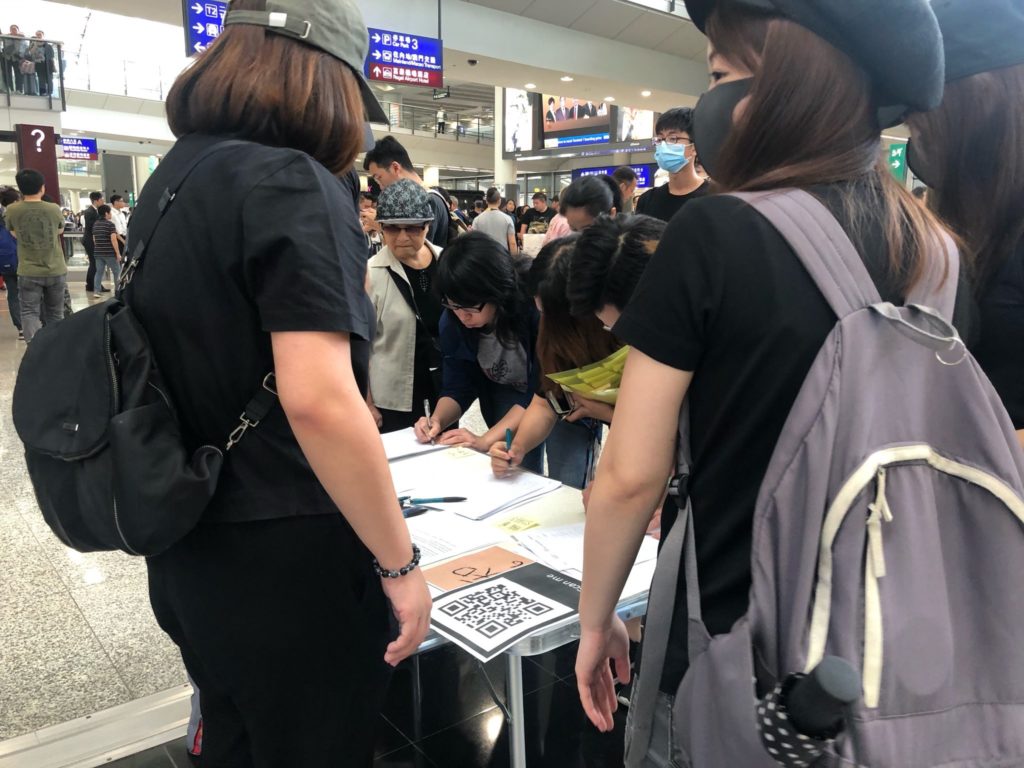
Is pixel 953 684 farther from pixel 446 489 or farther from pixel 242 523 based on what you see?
pixel 446 489

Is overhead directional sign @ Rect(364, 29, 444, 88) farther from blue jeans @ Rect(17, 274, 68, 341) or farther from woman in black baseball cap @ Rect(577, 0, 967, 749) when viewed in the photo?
woman in black baseball cap @ Rect(577, 0, 967, 749)

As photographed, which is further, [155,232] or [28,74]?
[28,74]

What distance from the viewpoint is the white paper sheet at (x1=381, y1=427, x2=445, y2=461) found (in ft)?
6.81

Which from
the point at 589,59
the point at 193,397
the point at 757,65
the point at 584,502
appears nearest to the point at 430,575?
the point at 584,502

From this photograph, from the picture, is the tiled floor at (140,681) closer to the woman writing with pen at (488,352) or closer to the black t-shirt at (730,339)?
the woman writing with pen at (488,352)

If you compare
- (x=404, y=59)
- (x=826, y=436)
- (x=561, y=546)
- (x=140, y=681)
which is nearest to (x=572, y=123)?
(x=404, y=59)

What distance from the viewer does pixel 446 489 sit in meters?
1.79

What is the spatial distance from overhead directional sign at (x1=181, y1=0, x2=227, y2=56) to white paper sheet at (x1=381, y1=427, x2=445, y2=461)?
341 centimetres

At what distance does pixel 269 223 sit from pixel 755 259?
510 mm

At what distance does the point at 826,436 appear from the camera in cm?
63

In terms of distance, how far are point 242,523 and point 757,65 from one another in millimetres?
762

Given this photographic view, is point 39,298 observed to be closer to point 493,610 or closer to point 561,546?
point 561,546

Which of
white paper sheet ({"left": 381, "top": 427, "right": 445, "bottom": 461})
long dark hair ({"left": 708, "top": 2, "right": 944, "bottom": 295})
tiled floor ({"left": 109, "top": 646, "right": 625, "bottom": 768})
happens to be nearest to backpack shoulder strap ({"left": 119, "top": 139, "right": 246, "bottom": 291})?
long dark hair ({"left": 708, "top": 2, "right": 944, "bottom": 295})

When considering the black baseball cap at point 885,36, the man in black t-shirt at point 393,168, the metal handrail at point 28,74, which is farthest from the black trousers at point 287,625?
the metal handrail at point 28,74
